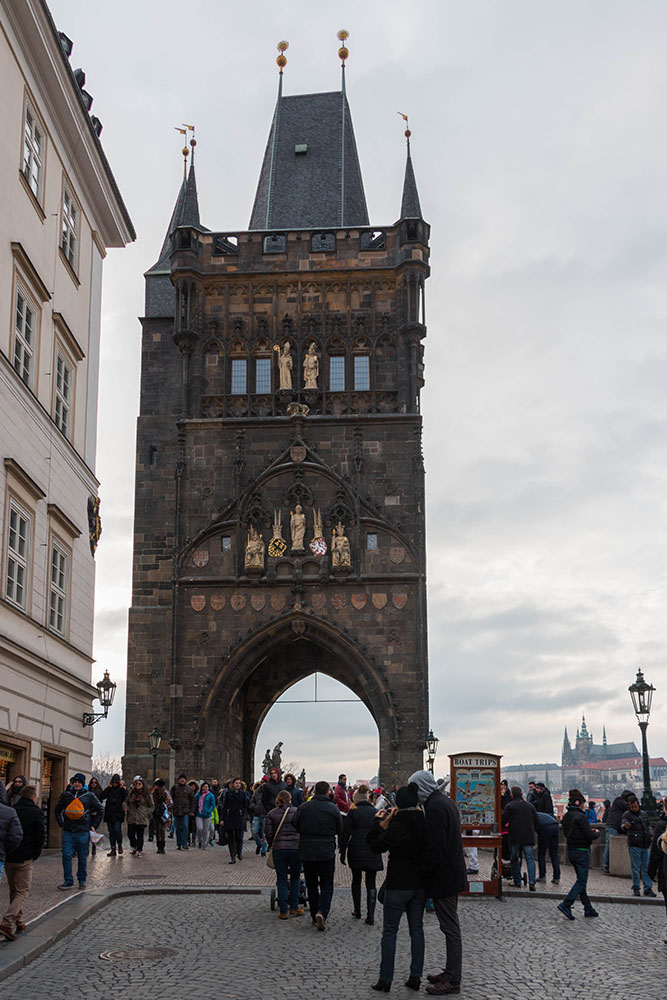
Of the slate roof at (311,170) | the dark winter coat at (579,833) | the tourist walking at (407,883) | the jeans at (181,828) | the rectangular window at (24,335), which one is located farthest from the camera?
the slate roof at (311,170)

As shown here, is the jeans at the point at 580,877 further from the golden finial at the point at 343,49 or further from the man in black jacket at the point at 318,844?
the golden finial at the point at 343,49


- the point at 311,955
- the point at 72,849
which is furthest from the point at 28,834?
the point at 72,849

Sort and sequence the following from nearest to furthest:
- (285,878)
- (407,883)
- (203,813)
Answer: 1. (407,883)
2. (285,878)
3. (203,813)

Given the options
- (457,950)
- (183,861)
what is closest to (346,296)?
(183,861)

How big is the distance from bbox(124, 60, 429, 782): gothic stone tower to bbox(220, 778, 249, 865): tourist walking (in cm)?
1419

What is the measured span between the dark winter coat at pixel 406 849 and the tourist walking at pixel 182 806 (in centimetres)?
1336

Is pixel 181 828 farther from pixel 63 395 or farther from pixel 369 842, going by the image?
pixel 369 842

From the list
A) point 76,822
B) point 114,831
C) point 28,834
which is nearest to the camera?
point 28,834

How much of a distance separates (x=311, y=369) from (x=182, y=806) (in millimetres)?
17798

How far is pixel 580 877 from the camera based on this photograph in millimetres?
13125

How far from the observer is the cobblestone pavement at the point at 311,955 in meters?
8.88

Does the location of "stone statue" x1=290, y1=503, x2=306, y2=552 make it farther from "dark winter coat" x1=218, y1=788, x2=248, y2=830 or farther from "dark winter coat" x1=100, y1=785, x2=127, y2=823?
"dark winter coat" x1=100, y1=785, x2=127, y2=823

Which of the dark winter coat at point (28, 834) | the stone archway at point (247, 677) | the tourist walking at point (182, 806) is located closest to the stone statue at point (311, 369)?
the stone archway at point (247, 677)

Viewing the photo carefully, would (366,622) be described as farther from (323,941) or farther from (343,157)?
(323,941)
